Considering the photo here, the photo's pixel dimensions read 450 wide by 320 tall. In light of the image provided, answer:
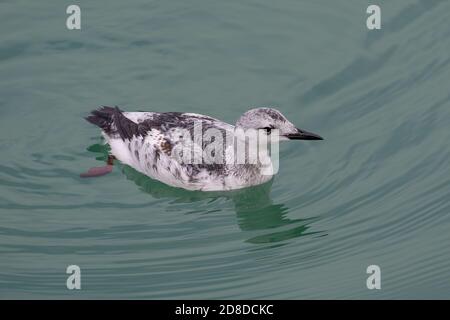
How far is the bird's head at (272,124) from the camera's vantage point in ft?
43.8

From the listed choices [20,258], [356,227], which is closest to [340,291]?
[356,227]

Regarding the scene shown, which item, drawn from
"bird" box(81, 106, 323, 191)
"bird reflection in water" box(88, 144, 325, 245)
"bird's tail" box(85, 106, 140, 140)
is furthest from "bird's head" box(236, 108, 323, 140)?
"bird's tail" box(85, 106, 140, 140)

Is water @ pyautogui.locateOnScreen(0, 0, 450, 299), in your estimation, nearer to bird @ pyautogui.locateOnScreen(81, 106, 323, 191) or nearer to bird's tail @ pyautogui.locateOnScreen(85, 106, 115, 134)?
bird @ pyautogui.locateOnScreen(81, 106, 323, 191)

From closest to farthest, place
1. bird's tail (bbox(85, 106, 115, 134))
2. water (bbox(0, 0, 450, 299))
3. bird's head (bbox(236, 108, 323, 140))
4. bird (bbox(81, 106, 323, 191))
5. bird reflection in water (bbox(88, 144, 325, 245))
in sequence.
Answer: water (bbox(0, 0, 450, 299)), bird reflection in water (bbox(88, 144, 325, 245)), bird's head (bbox(236, 108, 323, 140)), bird (bbox(81, 106, 323, 191)), bird's tail (bbox(85, 106, 115, 134))

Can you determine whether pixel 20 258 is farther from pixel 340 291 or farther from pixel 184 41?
pixel 184 41

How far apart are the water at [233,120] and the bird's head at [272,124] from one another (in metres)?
0.76

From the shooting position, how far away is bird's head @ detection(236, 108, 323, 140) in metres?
13.3

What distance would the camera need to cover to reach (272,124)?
1337 cm

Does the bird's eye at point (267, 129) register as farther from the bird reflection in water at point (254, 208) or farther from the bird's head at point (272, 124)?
the bird reflection in water at point (254, 208)

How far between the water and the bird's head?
759 millimetres

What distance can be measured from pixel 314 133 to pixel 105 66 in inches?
144

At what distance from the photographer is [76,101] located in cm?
1544

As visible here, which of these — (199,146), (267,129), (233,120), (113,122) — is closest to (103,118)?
(113,122)

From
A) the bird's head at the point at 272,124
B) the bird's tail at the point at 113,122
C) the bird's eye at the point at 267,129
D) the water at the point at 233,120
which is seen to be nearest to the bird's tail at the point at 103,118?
the bird's tail at the point at 113,122
